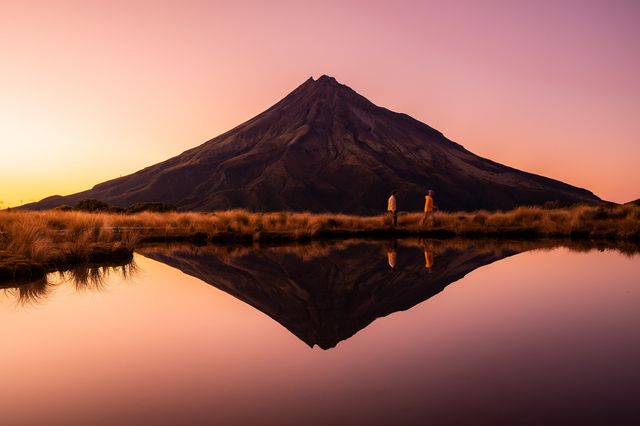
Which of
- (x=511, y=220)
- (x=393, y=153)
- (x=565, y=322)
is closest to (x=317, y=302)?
(x=565, y=322)

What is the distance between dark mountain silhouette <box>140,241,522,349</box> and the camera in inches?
283

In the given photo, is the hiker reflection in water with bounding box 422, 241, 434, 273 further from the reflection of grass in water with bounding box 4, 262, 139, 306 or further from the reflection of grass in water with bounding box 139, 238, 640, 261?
the reflection of grass in water with bounding box 4, 262, 139, 306

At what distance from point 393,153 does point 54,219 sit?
134 meters

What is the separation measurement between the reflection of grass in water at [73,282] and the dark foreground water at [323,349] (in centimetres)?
8

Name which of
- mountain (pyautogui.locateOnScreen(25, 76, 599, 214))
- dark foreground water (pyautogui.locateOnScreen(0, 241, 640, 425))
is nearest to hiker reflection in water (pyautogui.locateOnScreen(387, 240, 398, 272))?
dark foreground water (pyautogui.locateOnScreen(0, 241, 640, 425))

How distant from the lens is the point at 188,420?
3.75m

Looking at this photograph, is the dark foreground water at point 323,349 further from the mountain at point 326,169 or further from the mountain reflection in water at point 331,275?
the mountain at point 326,169

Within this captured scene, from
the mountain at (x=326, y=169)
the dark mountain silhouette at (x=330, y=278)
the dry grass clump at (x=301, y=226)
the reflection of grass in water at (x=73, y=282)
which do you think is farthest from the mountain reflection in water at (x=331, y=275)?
the mountain at (x=326, y=169)

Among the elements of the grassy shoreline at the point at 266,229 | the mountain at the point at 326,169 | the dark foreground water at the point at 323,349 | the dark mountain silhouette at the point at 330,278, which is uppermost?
the mountain at the point at 326,169

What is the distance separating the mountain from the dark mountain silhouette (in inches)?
4456

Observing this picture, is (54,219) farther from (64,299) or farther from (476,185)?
(476,185)

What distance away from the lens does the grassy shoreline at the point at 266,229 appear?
15292mm

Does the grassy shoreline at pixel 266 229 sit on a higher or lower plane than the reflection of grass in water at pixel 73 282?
higher

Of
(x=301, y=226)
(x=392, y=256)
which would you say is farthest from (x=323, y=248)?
(x=301, y=226)
